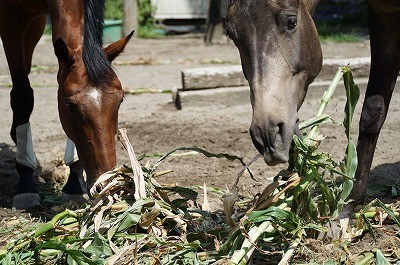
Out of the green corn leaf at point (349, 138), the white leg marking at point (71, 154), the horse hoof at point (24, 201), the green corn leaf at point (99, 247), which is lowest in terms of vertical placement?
the horse hoof at point (24, 201)

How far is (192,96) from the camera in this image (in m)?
7.52

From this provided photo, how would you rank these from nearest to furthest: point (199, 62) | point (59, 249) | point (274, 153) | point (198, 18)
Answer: point (274, 153) → point (59, 249) → point (199, 62) → point (198, 18)

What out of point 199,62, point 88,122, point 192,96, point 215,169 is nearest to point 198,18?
point 199,62

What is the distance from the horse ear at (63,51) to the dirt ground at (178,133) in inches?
50.4

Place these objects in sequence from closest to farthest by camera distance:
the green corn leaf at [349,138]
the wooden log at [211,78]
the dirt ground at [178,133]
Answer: the green corn leaf at [349,138]
the dirt ground at [178,133]
the wooden log at [211,78]

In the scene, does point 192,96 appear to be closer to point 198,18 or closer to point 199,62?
point 199,62

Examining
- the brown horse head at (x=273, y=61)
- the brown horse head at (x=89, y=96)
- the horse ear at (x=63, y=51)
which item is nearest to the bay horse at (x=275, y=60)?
the brown horse head at (x=273, y=61)

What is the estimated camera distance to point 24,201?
476 cm

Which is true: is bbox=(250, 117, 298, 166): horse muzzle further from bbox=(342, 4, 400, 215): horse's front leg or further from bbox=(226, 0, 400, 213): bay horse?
bbox=(342, 4, 400, 215): horse's front leg

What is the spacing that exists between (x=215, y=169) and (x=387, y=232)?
202cm

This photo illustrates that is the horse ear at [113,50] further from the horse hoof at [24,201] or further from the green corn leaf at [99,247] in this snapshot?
the green corn leaf at [99,247]

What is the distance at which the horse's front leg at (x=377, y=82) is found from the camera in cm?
419

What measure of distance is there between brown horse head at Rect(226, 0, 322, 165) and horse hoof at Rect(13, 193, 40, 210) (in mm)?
2171

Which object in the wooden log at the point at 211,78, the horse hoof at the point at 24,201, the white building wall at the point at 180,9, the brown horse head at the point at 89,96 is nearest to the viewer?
the brown horse head at the point at 89,96
